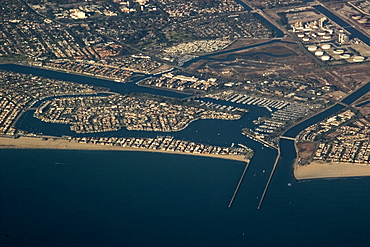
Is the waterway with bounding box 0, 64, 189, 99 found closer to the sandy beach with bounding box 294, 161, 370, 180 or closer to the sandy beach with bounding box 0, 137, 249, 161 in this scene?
the sandy beach with bounding box 0, 137, 249, 161

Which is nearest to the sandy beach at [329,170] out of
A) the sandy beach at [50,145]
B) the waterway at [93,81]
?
the sandy beach at [50,145]

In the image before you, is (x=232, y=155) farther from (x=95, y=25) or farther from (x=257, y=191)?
(x=95, y=25)

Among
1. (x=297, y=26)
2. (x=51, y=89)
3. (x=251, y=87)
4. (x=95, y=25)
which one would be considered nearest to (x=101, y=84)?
(x=51, y=89)

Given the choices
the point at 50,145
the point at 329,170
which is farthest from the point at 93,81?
the point at 329,170

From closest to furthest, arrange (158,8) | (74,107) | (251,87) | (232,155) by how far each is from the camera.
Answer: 1. (232,155)
2. (74,107)
3. (251,87)
4. (158,8)

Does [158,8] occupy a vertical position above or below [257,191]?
below

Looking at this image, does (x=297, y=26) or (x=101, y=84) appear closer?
(x=101, y=84)

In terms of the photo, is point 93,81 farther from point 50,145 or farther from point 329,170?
point 329,170

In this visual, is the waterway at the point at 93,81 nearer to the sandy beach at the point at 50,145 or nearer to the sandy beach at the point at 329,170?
the sandy beach at the point at 50,145
